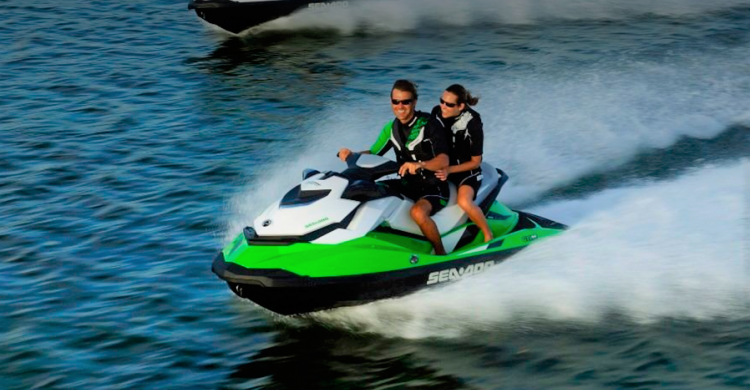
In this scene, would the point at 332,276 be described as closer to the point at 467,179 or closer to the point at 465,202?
the point at 465,202

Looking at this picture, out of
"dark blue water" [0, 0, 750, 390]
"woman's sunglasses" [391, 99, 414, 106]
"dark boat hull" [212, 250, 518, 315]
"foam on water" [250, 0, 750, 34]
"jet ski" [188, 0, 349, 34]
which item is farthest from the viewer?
"foam on water" [250, 0, 750, 34]

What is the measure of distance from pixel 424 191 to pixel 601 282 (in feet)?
5.56

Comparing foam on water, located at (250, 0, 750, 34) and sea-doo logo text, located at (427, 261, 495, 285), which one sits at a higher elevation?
foam on water, located at (250, 0, 750, 34)

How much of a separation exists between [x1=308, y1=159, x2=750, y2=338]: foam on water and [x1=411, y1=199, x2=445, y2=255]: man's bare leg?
366 millimetres

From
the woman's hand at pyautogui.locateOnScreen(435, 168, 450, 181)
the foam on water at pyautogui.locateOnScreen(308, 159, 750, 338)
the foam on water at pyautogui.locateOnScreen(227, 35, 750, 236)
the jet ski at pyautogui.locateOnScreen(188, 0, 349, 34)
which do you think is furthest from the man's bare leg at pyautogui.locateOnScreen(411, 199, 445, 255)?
the jet ski at pyautogui.locateOnScreen(188, 0, 349, 34)

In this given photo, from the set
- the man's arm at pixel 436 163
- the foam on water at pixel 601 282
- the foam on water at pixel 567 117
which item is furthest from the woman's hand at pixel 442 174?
the foam on water at pixel 567 117

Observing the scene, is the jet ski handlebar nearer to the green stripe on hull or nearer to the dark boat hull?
the green stripe on hull

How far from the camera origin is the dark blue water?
934cm

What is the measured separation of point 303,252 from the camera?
364 inches

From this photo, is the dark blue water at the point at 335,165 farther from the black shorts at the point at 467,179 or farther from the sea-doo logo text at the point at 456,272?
the black shorts at the point at 467,179

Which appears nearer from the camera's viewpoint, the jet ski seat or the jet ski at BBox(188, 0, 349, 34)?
the jet ski seat

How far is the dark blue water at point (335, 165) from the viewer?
9.34m

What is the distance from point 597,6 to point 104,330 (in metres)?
16.8

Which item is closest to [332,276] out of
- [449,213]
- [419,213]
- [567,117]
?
[419,213]
